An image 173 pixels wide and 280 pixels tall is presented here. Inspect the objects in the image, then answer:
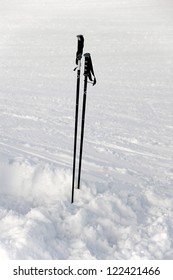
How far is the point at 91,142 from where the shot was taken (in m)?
7.96

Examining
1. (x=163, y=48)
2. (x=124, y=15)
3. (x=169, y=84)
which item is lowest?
(x=169, y=84)

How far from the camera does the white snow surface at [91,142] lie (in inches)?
192

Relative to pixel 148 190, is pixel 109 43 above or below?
above

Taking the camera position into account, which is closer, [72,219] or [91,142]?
[72,219]

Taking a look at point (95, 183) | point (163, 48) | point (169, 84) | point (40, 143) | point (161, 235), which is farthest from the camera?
point (163, 48)

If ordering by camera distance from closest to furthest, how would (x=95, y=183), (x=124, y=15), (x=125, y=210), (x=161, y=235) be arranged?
(x=161, y=235) → (x=125, y=210) → (x=95, y=183) → (x=124, y=15)

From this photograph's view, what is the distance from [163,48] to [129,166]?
28.9 ft

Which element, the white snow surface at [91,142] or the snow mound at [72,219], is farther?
the white snow surface at [91,142]

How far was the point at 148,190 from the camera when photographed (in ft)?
19.7

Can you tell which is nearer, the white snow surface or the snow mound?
the snow mound

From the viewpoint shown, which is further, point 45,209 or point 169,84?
point 169,84

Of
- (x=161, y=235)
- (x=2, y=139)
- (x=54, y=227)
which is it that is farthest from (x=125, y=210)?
(x=2, y=139)

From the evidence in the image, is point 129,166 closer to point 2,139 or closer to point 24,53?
point 2,139

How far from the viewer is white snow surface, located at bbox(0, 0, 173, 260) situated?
4879 mm
